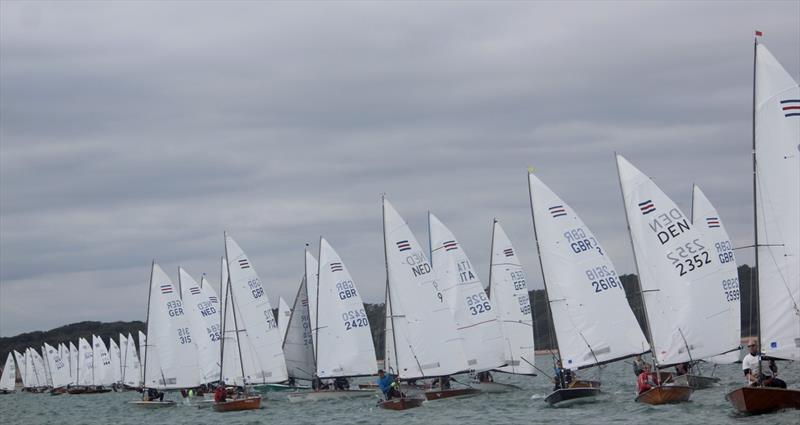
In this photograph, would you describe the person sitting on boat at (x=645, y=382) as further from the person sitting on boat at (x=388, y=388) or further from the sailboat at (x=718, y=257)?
the person sitting on boat at (x=388, y=388)

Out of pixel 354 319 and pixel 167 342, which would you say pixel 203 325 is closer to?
pixel 167 342

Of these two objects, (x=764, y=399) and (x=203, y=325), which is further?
(x=203, y=325)

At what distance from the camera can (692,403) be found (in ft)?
127

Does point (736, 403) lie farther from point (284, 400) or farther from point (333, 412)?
point (284, 400)

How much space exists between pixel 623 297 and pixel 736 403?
44.2 ft

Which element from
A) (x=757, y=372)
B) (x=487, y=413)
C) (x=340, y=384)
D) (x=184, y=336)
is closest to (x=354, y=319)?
(x=340, y=384)

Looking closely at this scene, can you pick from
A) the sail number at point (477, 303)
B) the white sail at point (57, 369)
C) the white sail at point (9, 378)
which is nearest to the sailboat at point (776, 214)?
the sail number at point (477, 303)

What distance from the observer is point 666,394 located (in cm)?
3731

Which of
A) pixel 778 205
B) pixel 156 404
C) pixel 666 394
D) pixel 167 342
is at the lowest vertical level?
pixel 666 394

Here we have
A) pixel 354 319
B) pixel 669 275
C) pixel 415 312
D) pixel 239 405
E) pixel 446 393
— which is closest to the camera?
pixel 669 275

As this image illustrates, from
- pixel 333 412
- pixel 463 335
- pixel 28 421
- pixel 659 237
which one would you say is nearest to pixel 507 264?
pixel 463 335

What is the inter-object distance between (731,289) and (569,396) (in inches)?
309

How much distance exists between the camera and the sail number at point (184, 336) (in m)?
65.9

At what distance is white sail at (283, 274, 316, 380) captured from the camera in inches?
2516
